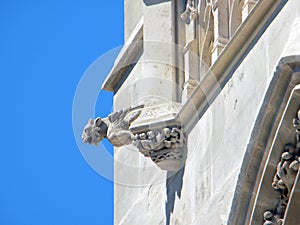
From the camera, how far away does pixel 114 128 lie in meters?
13.3

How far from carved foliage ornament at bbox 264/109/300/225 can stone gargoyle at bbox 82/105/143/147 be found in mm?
2360

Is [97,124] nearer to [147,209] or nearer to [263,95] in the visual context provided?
[147,209]

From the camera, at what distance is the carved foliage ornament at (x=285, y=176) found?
10812mm

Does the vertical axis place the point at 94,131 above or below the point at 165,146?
above

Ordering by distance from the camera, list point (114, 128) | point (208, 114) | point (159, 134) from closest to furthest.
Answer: point (208, 114), point (159, 134), point (114, 128)

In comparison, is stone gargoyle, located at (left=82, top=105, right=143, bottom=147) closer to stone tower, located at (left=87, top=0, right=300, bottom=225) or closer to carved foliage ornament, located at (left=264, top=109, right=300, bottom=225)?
stone tower, located at (left=87, top=0, right=300, bottom=225)

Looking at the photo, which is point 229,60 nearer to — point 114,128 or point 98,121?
point 114,128

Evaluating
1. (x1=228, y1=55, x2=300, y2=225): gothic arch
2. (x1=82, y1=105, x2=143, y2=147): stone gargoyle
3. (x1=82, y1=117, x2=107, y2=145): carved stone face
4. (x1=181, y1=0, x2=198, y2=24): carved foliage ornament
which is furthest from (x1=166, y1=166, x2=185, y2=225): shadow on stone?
(x1=228, y1=55, x2=300, y2=225): gothic arch

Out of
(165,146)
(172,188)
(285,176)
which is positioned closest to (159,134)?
(165,146)

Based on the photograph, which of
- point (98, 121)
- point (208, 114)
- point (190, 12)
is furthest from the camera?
point (98, 121)

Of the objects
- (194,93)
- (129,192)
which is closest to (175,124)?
(194,93)

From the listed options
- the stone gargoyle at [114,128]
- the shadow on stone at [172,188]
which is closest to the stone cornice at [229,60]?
the shadow on stone at [172,188]

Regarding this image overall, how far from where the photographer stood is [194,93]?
12.2 meters

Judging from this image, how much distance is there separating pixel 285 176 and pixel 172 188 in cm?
197
